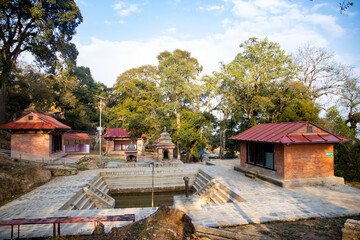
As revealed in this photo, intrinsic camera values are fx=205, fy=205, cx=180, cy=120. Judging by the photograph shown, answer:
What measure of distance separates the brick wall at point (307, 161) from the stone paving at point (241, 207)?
895mm

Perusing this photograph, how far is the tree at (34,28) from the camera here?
19.2 meters

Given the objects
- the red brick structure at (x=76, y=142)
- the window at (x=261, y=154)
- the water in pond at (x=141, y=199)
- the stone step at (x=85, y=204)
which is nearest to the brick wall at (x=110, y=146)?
the red brick structure at (x=76, y=142)

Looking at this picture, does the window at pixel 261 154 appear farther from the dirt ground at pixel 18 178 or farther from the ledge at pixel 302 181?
the dirt ground at pixel 18 178

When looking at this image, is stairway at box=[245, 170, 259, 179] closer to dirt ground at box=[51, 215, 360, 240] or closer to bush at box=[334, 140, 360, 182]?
bush at box=[334, 140, 360, 182]

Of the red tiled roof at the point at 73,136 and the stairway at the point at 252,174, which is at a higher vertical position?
the red tiled roof at the point at 73,136

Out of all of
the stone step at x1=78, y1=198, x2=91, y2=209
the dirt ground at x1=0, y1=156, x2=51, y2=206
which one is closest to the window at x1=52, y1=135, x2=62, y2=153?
the dirt ground at x1=0, y1=156, x2=51, y2=206

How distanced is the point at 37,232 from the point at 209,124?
74.0 feet

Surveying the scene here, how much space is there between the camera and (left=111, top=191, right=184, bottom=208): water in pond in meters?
13.4

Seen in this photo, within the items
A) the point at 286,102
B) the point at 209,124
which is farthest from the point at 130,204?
the point at 286,102

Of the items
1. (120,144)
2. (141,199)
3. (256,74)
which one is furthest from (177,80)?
(141,199)

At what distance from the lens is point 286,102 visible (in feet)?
73.3

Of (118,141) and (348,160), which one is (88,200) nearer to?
(348,160)

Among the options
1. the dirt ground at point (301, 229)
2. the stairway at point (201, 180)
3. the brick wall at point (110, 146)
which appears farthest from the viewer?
the brick wall at point (110, 146)

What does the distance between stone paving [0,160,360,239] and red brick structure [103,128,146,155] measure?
1809cm
